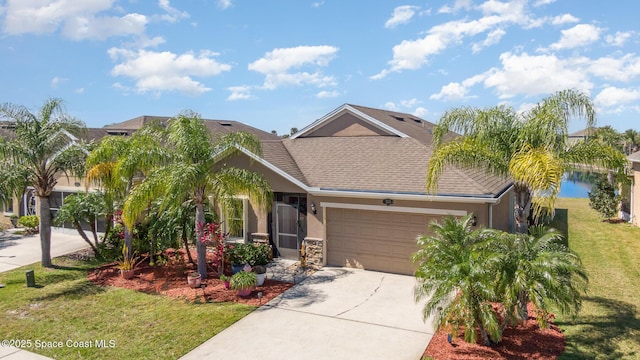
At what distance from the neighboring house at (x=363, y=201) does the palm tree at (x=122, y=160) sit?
10.6ft

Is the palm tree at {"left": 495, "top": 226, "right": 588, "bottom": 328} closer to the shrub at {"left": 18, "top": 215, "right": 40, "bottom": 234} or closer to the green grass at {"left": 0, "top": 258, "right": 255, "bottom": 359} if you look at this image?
the green grass at {"left": 0, "top": 258, "right": 255, "bottom": 359}

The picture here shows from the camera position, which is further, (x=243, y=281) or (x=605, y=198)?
(x=605, y=198)

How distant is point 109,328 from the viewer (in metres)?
9.41

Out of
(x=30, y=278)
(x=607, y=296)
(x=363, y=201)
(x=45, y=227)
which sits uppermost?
(x=363, y=201)

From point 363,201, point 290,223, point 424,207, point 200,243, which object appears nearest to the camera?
point 200,243

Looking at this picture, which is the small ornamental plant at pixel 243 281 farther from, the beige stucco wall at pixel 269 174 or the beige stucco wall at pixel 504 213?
the beige stucco wall at pixel 504 213

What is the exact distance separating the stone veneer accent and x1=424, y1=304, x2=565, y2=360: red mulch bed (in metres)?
5.92

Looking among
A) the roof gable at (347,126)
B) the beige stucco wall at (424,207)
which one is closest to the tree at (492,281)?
the beige stucco wall at (424,207)

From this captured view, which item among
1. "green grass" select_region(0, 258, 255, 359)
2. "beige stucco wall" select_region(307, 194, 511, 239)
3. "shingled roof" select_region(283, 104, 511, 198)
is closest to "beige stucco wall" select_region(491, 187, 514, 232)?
"beige stucco wall" select_region(307, 194, 511, 239)

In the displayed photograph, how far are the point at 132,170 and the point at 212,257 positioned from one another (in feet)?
15.7

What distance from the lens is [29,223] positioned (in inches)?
773

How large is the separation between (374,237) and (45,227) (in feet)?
38.2

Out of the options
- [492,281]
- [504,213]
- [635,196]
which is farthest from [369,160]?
[635,196]

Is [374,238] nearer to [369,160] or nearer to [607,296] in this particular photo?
[369,160]
